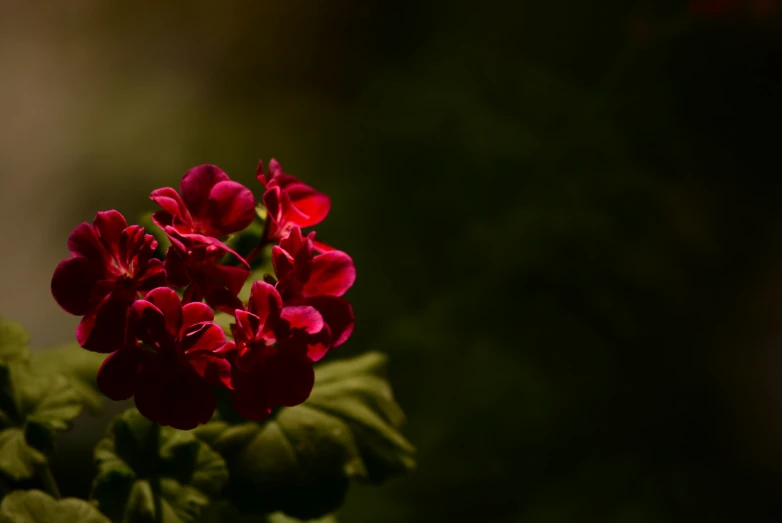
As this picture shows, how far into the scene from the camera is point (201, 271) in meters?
0.54

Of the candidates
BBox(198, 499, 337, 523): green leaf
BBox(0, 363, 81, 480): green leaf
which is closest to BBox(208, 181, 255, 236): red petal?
BBox(0, 363, 81, 480): green leaf

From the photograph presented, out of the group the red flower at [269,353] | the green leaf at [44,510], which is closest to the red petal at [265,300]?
the red flower at [269,353]

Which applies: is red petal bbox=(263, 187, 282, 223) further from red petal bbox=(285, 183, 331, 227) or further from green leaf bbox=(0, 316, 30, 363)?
green leaf bbox=(0, 316, 30, 363)

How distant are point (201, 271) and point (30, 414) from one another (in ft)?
0.77

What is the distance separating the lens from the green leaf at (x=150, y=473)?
595mm

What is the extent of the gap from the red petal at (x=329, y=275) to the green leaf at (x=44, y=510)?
0.81ft

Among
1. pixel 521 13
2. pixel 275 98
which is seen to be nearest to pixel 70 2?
pixel 275 98

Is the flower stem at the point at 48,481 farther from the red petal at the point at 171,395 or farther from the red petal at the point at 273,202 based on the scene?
the red petal at the point at 273,202

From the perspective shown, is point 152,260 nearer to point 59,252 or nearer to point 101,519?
point 101,519

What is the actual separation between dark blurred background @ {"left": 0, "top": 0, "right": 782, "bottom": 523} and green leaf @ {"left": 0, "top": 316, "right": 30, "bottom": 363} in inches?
20.6

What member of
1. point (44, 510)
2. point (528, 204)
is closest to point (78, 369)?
point (44, 510)

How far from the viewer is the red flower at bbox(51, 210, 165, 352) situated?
→ 0.53m

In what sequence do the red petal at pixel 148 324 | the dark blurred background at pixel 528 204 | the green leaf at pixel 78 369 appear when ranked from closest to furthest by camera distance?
the red petal at pixel 148 324 < the green leaf at pixel 78 369 < the dark blurred background at pixel 528 204

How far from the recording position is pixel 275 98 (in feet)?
4.06
